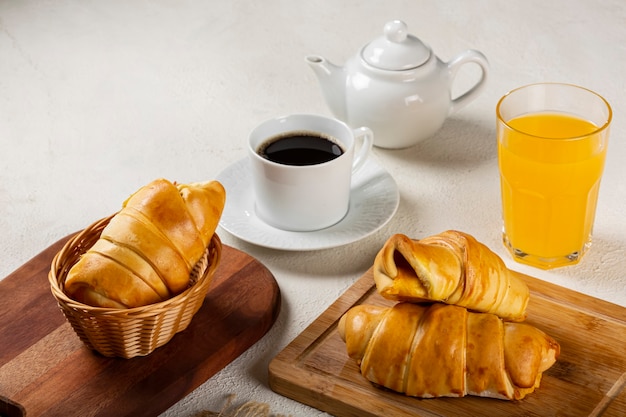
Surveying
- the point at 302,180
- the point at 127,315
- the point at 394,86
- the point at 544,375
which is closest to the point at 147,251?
the point at 127,315

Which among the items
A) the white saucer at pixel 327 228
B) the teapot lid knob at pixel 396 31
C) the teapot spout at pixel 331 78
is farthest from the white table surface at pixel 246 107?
the teapot lid knob at pixel 396 31

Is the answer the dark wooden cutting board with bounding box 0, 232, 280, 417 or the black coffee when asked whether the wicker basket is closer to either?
the dark wooden cutting board with bounding box 0, 232, 280, 417

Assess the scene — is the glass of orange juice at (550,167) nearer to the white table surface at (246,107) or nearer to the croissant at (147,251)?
the white table surface at (246,107)

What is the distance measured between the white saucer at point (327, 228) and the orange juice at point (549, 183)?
0.22 m

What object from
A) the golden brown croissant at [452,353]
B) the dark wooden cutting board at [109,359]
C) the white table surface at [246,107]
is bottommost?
the white table surface at [246,107]

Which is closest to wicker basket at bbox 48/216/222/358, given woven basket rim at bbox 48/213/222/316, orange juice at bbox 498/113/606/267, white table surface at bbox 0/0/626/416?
woven basket rim at bbox 48/213/222/316

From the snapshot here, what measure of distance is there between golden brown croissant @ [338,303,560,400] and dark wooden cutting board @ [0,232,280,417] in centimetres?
22

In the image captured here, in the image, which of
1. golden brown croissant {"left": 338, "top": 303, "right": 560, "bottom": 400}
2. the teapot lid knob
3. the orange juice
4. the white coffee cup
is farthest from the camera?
the teapot lid knob

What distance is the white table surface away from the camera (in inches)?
59.2

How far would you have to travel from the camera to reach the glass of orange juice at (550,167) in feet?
4.49

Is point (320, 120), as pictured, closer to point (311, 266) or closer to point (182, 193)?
point (311, 266)

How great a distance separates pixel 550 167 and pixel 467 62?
0.43 m

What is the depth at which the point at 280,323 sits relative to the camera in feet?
4.54

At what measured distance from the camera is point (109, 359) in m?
1.25
